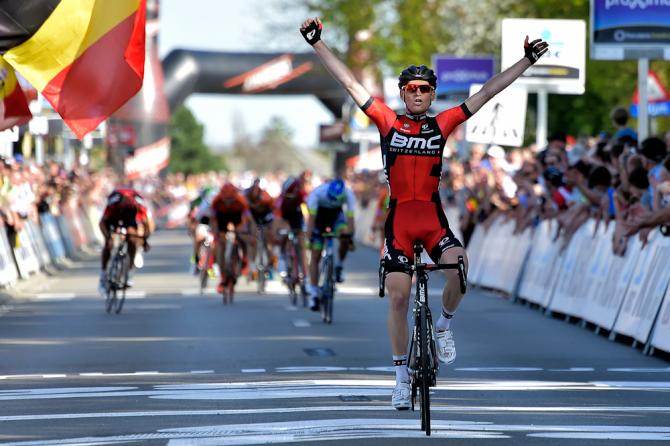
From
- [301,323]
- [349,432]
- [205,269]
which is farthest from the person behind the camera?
[205,269]

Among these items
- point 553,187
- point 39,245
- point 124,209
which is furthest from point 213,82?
point 553,187

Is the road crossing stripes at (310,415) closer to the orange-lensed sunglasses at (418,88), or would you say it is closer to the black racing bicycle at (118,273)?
the orange-lensed sunglasses at (418,88)

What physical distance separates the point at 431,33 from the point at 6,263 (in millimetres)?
37996

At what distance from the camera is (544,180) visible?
24328 mm

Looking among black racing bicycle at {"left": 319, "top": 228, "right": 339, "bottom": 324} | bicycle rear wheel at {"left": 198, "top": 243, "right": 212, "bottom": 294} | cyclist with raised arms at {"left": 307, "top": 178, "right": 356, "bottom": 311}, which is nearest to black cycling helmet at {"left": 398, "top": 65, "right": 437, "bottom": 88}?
black racing bicycle at {"left": 319, "top": 228, "right": 339, "bottom": 324}

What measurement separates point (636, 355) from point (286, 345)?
137 inches

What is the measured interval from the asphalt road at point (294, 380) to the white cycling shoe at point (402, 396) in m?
0.08

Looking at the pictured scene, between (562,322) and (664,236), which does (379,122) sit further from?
(562,322)

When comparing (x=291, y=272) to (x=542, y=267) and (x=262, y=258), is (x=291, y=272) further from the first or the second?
(x=542, y=267)

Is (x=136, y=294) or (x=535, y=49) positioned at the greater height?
(x=535, y=49)

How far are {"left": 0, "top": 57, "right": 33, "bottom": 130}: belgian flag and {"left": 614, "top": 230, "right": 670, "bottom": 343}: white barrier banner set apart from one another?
6085 millimetres

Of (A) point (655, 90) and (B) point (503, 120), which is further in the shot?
(A) point (655, 90)

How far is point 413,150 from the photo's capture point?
1155 cm

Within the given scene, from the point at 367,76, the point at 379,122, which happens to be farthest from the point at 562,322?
the point at 367,76
